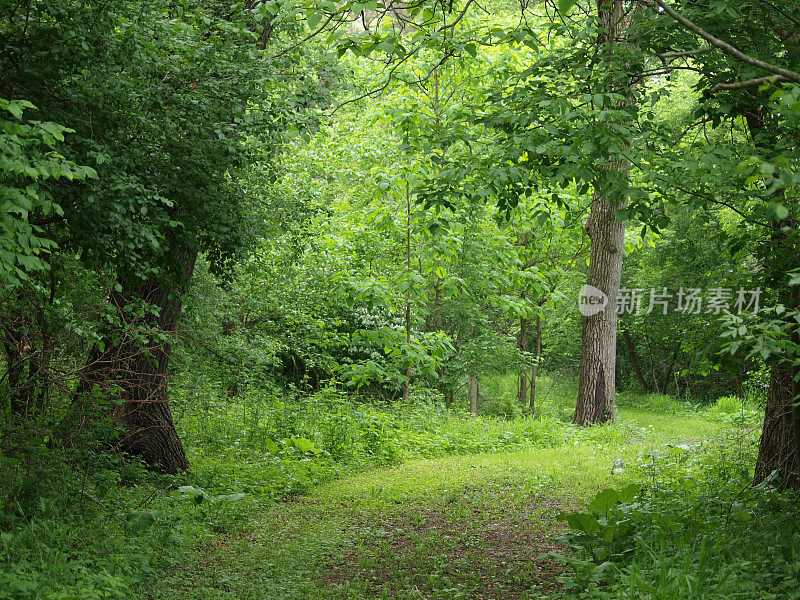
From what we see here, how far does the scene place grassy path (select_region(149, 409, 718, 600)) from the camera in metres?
5.00

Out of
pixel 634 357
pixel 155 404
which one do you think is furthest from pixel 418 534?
pixel 634 357

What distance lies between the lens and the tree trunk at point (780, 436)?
5.57m

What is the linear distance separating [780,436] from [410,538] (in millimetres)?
3337

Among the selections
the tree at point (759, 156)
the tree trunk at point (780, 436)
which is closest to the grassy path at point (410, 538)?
the tree trunk at point (780, 436)

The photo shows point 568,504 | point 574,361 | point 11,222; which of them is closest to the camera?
point 11,222

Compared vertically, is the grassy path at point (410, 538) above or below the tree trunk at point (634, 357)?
below

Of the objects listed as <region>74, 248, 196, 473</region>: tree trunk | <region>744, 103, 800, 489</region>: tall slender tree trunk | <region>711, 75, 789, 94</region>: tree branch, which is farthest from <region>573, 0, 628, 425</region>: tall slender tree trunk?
<region>711, 75, 789, 94</region>: tree branch

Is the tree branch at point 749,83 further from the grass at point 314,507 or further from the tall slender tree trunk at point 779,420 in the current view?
the grass at point 314,507

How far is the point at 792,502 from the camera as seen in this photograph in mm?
5078

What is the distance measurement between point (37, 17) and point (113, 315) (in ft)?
7.85

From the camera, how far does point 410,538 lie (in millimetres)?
6223

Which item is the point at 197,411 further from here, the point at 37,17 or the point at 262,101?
the point at 37,17

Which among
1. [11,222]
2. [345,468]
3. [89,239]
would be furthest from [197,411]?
[11,222]

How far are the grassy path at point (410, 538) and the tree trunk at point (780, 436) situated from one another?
71.1 inches
